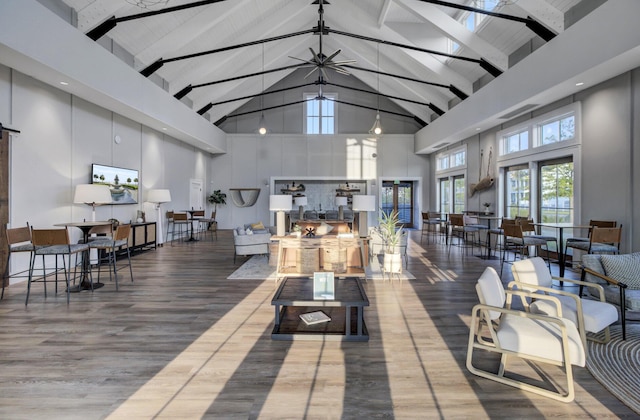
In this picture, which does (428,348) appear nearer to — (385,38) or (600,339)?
(600,339)

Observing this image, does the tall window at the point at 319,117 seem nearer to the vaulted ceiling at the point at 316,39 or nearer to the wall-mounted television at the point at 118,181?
the vaulted ceiling at the point at 316,39

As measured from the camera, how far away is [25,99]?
16.4 ft

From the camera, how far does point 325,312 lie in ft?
12.0

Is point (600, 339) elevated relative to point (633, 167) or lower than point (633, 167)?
lower

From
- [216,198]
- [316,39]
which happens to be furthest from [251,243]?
[316,39]

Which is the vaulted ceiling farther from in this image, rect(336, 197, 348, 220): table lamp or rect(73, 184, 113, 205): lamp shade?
rect(336, 197, 348, 220): table lamp

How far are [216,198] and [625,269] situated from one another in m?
11.9

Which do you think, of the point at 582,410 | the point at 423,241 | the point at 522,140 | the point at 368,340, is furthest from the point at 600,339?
the point at 423,241

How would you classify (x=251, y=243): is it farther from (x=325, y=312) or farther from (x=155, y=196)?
Result: (x=155, y=196)

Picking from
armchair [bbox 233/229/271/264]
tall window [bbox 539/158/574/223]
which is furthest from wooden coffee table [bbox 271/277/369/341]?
tall window [bbox 539/158/574/223]

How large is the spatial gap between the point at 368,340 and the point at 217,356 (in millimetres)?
1282

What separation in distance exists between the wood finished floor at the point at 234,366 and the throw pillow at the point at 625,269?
4.48ft

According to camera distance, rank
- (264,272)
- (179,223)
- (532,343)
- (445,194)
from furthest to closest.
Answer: (445,194) → (179,223) → (264,272) → (532,343)

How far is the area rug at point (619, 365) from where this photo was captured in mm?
2176
